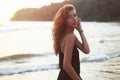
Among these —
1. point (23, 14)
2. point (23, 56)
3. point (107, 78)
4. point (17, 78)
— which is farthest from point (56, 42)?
point (23, 14)

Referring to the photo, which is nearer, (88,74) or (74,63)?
(74,63)

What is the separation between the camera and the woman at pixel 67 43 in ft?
12.1

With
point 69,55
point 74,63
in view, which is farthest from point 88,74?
point 69,55

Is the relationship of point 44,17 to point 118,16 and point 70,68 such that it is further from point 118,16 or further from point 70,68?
point 70,68

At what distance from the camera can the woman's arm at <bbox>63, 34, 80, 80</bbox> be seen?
3.68 m

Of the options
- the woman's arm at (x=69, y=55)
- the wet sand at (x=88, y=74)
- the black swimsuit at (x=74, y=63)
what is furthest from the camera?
the wet sand at (x=88, y=74)

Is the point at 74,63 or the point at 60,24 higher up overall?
the point at 60,24

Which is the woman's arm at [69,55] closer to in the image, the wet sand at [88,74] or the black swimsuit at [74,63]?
the black swimsuit at [74,63]

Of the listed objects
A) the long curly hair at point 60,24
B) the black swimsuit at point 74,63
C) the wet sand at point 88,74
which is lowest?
the wet sand at point 88,74

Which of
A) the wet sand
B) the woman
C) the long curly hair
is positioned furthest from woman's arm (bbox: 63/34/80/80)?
the wet sand

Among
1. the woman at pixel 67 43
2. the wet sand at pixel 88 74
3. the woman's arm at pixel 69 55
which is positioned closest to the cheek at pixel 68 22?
the woman at pixel 67 43

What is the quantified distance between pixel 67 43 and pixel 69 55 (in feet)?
0.41

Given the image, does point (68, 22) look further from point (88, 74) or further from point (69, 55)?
point (88, 74)

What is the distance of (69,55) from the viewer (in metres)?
3.70
